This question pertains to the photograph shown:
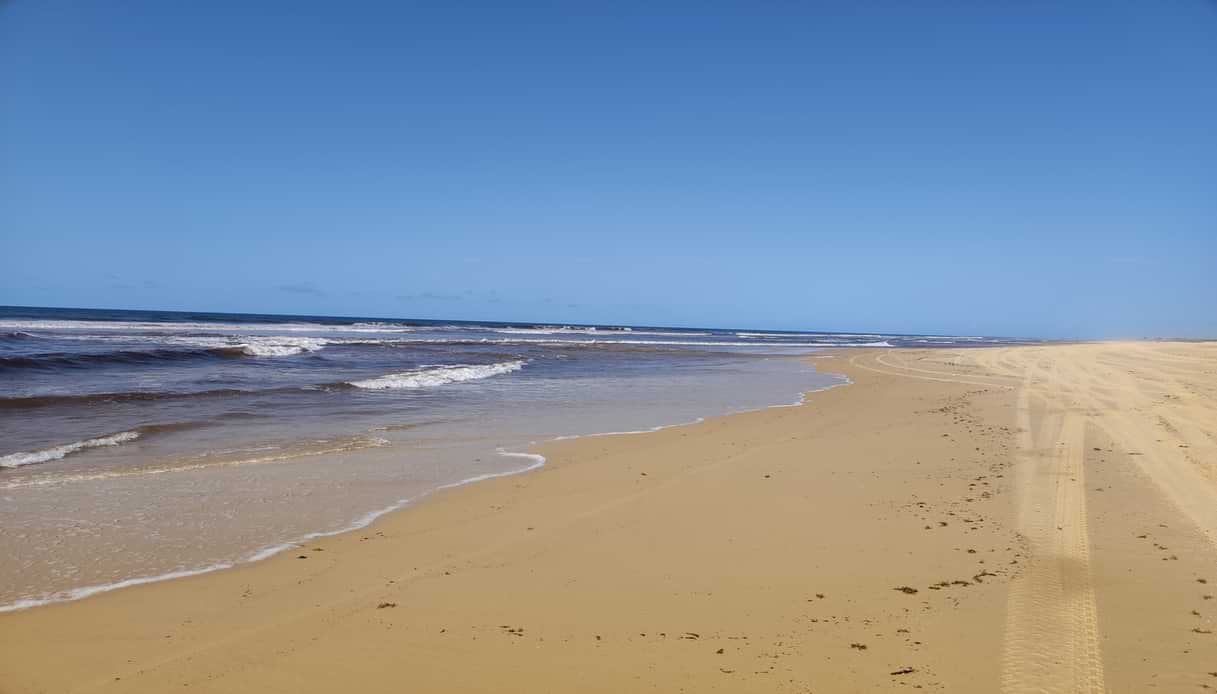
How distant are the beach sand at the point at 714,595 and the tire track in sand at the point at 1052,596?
0.02 m

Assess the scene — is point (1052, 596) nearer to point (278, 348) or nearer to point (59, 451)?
point (59, 451)

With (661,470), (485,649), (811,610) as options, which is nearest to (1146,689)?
(811,610)

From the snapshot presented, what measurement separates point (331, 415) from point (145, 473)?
193 inches

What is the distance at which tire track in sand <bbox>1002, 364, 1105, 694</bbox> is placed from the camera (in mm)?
3500

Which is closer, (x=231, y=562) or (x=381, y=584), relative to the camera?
(x=381, y=584)

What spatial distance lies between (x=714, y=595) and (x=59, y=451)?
913 centimetres

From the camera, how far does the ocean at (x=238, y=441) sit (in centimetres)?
562

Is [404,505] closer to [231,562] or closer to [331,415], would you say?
[231,562]

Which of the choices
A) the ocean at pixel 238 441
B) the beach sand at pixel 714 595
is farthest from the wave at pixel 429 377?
the beach sand at pixel 714 595

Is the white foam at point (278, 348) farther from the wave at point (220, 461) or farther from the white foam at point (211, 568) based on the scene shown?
the white foam at point (211, 568)

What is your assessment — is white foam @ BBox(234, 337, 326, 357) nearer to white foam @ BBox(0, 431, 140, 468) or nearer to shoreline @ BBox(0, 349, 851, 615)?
white foam @ BBox(0, 431, 140, 468)

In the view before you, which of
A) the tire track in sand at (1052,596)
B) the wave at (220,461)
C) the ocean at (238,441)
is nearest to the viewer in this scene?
the tire track in sand at (1052,596)

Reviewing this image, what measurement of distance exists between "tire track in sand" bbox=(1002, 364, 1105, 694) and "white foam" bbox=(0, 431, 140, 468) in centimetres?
1040

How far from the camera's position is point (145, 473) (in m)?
7.97
